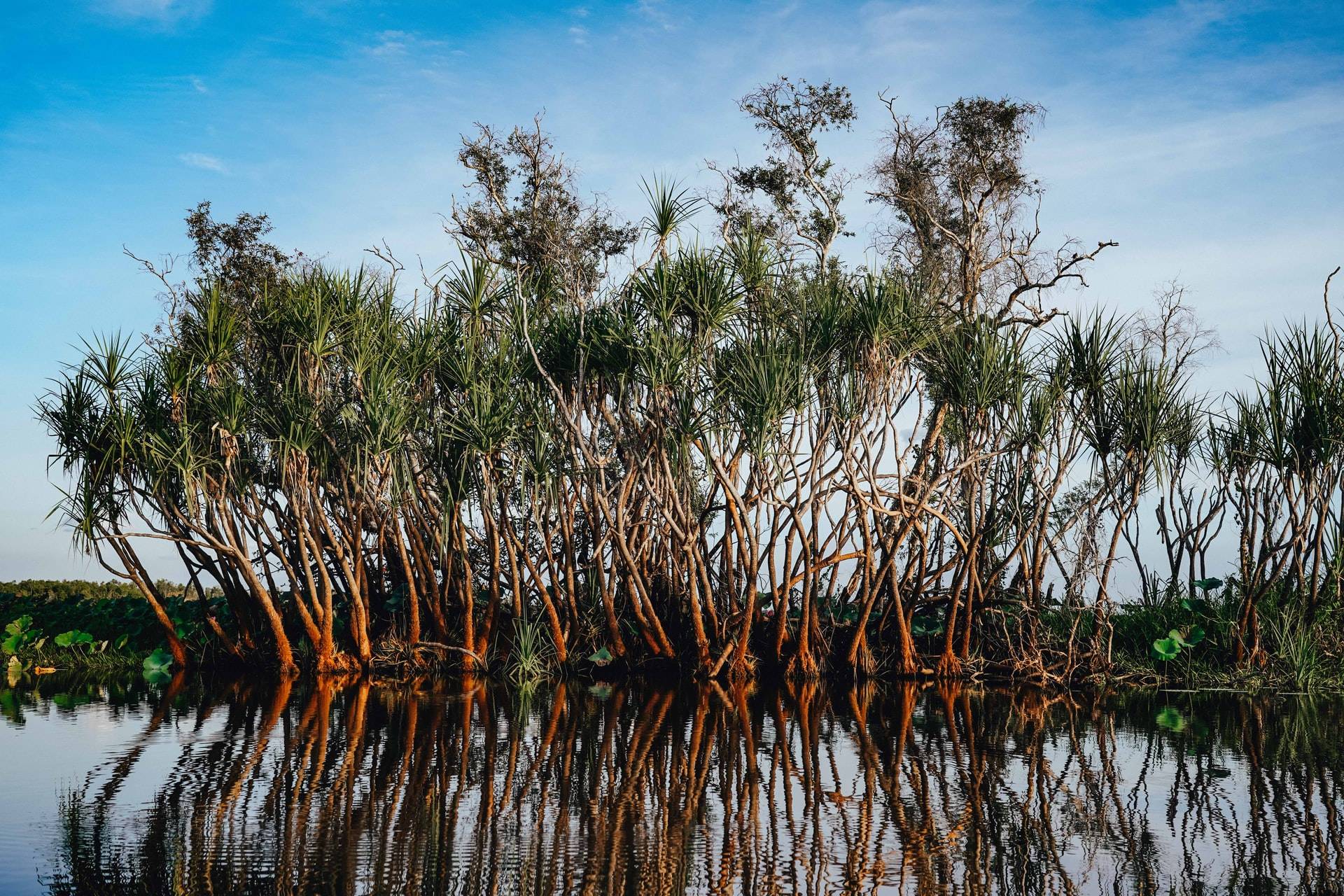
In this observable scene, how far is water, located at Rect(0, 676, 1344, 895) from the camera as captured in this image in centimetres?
436

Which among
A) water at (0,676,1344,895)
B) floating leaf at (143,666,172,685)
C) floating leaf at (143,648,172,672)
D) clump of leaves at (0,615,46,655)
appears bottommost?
water at (0,676,1344,895)

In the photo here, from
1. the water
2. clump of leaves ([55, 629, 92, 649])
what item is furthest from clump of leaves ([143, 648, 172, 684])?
the water

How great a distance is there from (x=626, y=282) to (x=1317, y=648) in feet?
26.5

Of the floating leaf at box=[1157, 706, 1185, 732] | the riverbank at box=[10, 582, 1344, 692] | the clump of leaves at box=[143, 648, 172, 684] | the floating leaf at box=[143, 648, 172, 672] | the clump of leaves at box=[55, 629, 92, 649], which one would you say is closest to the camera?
the floating leaf at box=[1157, 706, 1185, 732]

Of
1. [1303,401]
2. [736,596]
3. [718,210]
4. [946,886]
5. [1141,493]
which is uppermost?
[718,210]

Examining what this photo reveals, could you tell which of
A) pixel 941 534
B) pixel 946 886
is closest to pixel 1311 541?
pixel 941 534

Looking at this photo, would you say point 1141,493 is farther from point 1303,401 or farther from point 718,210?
point 718,210

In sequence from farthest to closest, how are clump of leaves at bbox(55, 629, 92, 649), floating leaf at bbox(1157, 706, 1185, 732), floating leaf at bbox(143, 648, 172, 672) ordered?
clump of leaves at bbox(55, 629, 92, 649), floating leaf at bbox(143, 648, 172, 672), floating leaf at bbox(1157, 706, 1185, 732)

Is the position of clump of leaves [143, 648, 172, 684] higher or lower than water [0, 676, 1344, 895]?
higher

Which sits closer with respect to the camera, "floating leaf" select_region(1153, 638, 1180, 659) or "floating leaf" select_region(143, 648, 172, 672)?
"floating leaf" select_region(1153, 638, 1180, 659)

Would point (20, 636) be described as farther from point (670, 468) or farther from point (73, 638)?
point (670, 468)

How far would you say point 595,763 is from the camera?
22.2ft

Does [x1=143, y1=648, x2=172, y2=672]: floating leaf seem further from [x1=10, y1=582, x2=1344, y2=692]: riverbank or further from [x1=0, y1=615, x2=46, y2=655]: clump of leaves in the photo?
[x1=0, y1=615, x2=46, y2=655]: clump of leaves

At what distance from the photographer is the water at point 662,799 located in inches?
172
